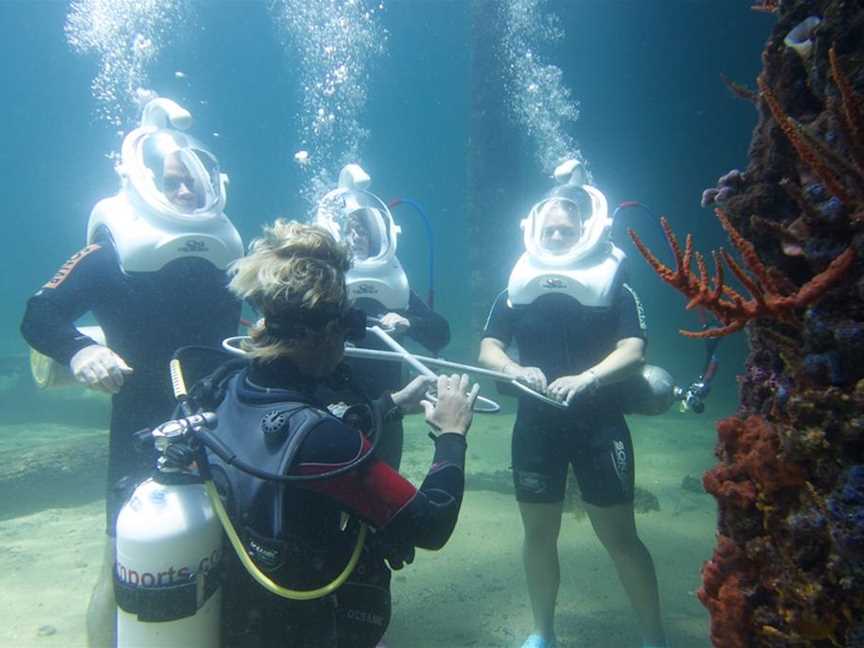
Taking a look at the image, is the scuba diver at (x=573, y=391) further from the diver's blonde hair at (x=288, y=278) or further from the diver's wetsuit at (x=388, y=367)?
the diver's blonde hair at (x=288, y=278)

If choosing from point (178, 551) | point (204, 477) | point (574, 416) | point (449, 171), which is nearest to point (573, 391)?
point (574, 416)

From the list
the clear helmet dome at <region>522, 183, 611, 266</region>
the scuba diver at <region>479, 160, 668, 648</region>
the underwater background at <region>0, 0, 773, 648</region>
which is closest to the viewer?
the scuba diver at <region>479, 160, 668, 648</region>

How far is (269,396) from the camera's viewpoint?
209 centimetres

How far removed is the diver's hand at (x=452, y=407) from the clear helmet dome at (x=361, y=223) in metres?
2.12

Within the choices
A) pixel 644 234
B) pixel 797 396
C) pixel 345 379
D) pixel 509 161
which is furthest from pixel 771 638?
pixel 644 234

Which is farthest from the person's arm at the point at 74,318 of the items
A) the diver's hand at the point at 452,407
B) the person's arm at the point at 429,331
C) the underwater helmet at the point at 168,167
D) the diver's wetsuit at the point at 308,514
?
the person's arm at the point at 429,331

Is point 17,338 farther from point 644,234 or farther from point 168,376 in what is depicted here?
point 644,234

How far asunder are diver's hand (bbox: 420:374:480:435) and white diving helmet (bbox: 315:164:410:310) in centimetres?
184

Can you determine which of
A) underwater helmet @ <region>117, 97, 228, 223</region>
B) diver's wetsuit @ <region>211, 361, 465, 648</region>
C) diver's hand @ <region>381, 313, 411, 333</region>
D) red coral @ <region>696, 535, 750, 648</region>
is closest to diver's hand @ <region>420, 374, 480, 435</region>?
diver's wetsuit @ <region>211, 361, 465, 648</region>

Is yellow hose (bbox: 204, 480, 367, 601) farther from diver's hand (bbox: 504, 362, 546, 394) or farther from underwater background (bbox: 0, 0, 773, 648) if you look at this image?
underwater background (bbox: 0, 0, 773, 648)

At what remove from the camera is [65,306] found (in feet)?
11.4

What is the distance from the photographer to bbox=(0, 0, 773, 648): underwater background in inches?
218

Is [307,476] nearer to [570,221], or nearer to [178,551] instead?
[178,551]

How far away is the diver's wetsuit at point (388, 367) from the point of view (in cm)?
407
